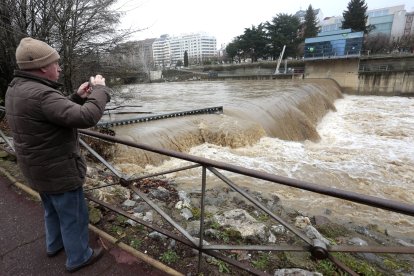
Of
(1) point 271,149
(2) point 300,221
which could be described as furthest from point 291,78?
(2) point 300,221

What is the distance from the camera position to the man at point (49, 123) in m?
1.95

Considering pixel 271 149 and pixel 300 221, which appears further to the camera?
pixel 271 149

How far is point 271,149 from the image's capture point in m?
9.95

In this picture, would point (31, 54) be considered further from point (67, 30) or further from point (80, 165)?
point (67, 30)

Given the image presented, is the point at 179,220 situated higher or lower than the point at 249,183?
higher

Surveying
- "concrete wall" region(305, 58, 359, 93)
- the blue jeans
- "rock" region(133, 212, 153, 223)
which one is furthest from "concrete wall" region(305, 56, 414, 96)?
the blue jeans

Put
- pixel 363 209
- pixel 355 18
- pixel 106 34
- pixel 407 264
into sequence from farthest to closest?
pixel 355 18 < pixel 106 34 < pixel 363 209 < pixel 407 264

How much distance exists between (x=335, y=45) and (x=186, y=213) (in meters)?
36.0

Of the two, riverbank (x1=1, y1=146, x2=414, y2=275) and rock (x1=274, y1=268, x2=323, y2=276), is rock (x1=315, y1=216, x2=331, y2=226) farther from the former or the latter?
rock (x1=274, y1=268, x2=323, y2=276)

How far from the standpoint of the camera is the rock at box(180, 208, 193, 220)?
13.2 feet

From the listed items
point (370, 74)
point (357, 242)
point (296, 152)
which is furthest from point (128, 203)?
point (370, 74)

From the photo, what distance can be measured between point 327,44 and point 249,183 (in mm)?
33400

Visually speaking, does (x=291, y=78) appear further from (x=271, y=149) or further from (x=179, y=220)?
(x=179, y=220)

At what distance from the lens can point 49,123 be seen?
6.67ft
